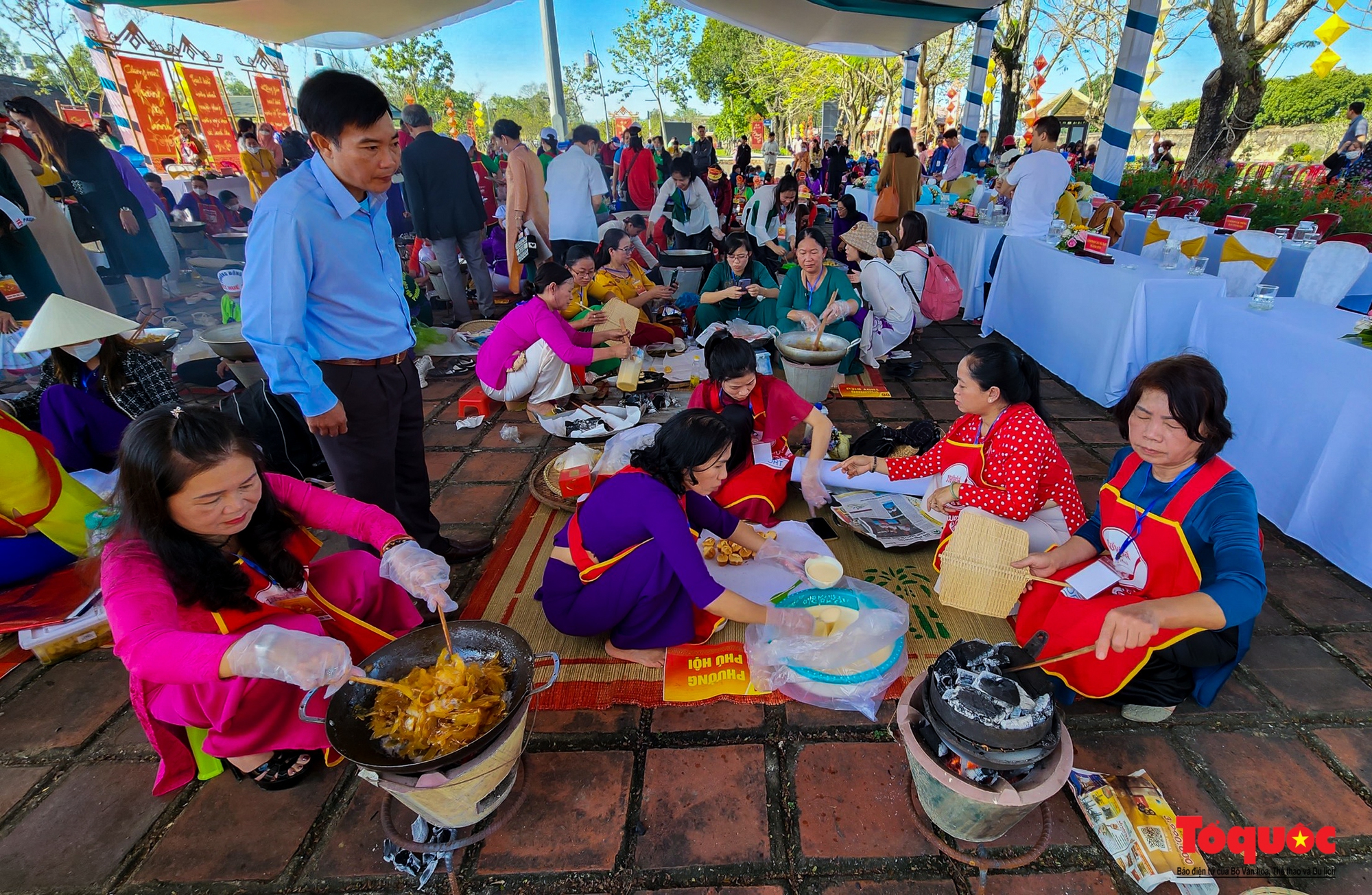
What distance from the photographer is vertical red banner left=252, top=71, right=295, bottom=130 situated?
13.6 meters

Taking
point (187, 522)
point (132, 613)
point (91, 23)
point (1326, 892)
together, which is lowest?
point (1326, 892)

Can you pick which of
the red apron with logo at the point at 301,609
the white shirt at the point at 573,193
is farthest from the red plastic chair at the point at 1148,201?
the red apron with logo at the point at 301,609

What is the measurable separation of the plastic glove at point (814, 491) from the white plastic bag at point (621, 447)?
81cm

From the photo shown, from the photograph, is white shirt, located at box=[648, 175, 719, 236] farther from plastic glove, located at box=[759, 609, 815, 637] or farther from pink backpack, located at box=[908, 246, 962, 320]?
plastic glove, located at box=[759, 609, 815, 637]

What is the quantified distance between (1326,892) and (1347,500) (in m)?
1.84

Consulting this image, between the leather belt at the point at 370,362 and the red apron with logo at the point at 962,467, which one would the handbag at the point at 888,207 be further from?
the leather belt at the point at 370,362

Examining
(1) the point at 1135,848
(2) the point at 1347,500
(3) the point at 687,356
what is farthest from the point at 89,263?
(2) the point at 1347,500

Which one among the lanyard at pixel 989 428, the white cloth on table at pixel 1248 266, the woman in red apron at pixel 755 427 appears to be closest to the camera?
the lanyard at pixel 989 428

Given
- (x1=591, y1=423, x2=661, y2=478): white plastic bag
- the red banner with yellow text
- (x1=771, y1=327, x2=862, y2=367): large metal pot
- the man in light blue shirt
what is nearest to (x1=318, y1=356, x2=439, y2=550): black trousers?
the man in light blue shirt

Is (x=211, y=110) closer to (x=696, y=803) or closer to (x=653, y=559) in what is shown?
(x=653, y=559)

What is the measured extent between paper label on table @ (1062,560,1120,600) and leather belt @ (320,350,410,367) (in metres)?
2.59

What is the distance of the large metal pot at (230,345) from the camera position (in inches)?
149

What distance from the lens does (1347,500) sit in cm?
250

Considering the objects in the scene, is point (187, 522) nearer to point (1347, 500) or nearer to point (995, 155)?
point (1347, 500)
